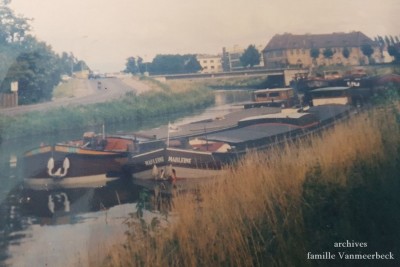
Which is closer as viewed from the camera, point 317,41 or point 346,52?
point 317,41

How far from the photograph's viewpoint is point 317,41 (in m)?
4.29

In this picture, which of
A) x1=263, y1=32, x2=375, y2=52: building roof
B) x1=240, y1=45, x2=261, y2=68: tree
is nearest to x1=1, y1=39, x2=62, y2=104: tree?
x1=240, y1=45, x2=261, y2=68: tree

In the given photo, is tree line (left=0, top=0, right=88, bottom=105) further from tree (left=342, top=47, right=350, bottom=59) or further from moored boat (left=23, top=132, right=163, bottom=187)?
tree (left=342, top=47, right=350, bottom=59)

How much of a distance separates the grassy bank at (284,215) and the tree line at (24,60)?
2178mm

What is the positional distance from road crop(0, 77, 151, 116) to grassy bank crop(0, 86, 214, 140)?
81mm

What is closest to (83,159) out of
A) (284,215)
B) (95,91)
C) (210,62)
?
(95,91)

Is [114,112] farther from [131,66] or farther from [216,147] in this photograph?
[216,147]

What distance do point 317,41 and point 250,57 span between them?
0.77 metres

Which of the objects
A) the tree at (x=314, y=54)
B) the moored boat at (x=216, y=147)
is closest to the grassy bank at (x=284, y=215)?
the moored boat at (x=216, y=147)

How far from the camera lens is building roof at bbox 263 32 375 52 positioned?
13.4ft

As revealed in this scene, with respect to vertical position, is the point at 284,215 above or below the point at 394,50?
below

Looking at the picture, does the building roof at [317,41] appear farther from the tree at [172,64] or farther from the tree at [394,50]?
the tree at [172,64]

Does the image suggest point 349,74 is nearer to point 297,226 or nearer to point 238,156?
point 238,156

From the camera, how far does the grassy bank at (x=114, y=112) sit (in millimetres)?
4727
